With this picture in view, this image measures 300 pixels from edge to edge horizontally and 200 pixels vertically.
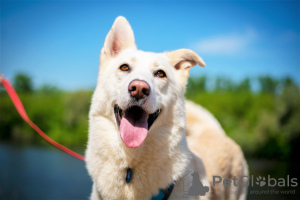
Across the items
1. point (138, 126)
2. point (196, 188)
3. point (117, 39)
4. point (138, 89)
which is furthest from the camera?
point (117, 39)

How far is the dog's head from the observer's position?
2.39 meters

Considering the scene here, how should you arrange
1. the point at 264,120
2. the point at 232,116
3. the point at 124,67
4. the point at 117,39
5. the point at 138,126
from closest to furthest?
the point at 138,126, the point at 124,67, the point at 117,39, the point at 264,120, the point at 232,116

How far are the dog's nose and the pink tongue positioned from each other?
0.23 m

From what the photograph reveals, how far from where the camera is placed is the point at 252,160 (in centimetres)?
3089

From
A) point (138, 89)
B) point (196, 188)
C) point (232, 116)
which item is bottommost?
point (232, 116)

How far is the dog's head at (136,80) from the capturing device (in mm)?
2395

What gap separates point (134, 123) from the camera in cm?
246

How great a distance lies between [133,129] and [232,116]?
44040 mm

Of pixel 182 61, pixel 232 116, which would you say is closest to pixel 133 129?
pixel 182 61

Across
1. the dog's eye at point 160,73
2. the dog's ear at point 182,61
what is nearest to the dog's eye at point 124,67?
the dog's eye at point 160,73

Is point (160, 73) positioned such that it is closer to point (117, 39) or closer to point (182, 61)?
point (182, 61)

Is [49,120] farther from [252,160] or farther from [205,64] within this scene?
[205,64]

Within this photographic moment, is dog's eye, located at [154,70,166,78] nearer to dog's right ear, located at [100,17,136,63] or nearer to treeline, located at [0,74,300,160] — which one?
dog's right ear, located at [100,17,136,63]

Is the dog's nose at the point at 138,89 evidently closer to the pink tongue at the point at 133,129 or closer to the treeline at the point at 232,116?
the pink tongue at the point at 133,129
